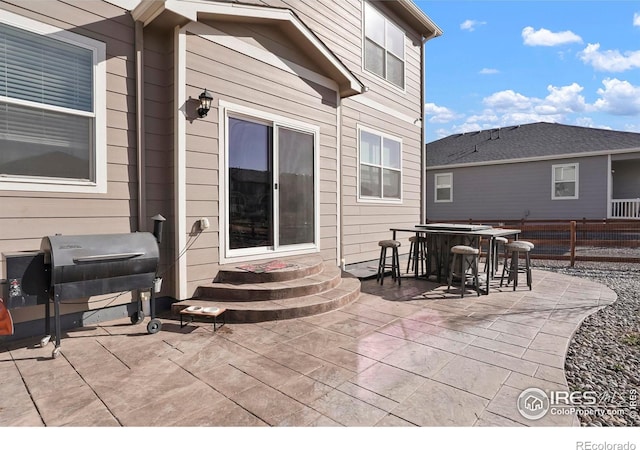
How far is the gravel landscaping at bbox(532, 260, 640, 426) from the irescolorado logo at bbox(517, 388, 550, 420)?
0.19 metres

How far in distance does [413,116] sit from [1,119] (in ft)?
25.4

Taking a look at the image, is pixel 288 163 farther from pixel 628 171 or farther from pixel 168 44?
pixel 628 171

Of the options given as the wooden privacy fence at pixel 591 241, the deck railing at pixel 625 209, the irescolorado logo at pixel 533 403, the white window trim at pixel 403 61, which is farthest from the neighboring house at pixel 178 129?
the deck railing at pixel 625 209

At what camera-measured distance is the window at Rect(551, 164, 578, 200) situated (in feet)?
41.6

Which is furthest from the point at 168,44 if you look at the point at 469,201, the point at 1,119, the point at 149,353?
the point at 469,201

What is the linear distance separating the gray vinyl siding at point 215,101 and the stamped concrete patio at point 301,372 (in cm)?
94

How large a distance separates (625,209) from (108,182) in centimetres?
1547

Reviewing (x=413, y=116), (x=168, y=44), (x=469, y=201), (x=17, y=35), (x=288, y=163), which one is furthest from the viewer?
(x=469, y=201)

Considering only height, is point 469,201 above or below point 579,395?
above

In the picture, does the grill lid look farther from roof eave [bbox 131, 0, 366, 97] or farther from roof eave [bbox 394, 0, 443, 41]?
roof eave [bbox 394, 0, 443, 41]

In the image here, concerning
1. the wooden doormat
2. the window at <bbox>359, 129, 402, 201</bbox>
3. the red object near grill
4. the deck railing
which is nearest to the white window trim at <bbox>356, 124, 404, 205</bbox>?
the window at <bbox>359, 129, 402, 201</bbox>

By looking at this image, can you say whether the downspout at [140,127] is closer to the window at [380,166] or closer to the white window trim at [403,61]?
the window at [380,166]

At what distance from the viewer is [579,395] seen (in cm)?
231

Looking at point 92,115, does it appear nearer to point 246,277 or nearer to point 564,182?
point 246,277
